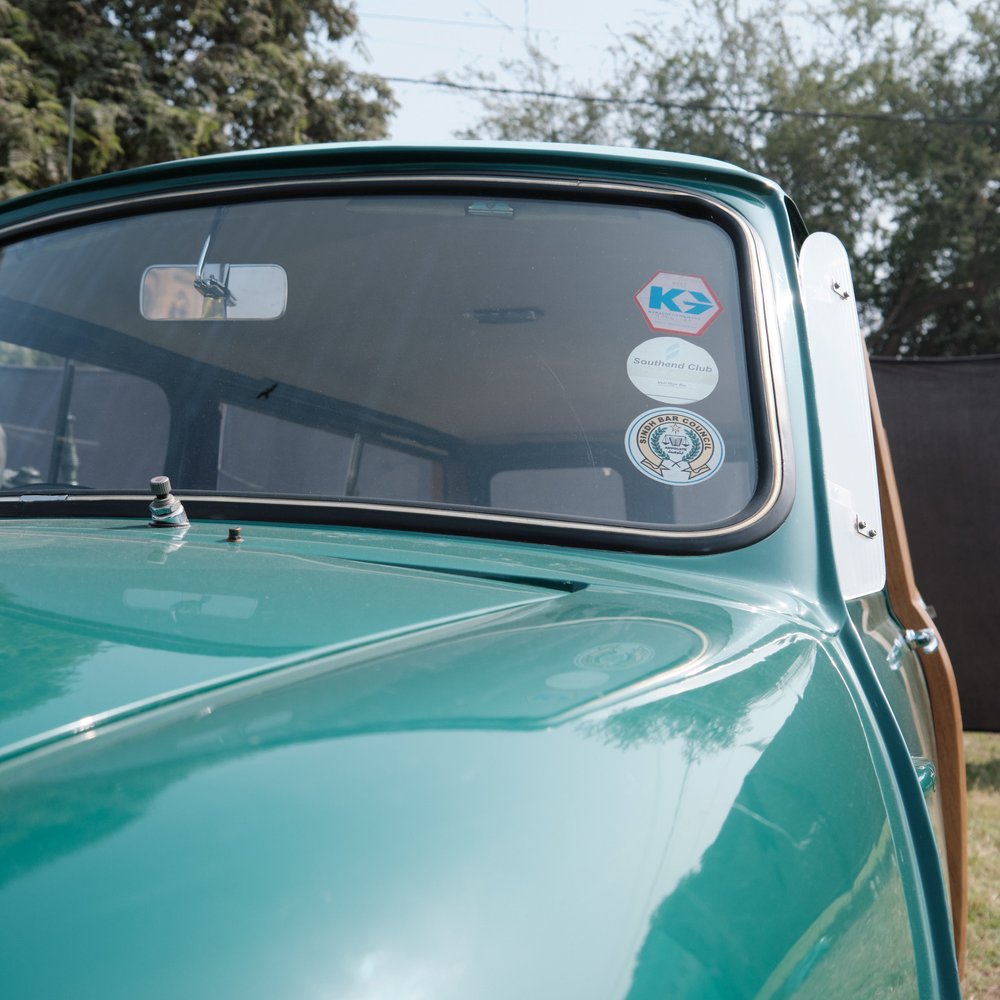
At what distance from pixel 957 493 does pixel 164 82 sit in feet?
48.6

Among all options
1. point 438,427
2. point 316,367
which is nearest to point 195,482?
point 316,367

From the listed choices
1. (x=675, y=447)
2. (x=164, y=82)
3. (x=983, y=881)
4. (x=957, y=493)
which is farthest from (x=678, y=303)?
(x=164, y=82)

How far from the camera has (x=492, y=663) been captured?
0.93 metres

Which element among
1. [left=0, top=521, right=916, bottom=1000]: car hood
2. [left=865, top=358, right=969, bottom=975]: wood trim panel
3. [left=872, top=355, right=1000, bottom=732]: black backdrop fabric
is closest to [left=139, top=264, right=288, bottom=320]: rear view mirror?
[left=0, top=521, right=916, bottom=1000]: car hood

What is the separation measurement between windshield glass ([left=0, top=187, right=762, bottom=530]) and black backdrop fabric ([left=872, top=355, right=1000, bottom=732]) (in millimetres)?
5401

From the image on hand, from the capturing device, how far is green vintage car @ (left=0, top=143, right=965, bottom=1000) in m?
0.63

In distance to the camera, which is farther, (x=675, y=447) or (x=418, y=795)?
(x=675, y=447)

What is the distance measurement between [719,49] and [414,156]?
2651 centimetres

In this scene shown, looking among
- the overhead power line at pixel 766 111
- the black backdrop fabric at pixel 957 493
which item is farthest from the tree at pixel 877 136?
the black backdrop fabric at pixel 957 493

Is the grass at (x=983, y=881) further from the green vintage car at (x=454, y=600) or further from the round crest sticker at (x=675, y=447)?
the round crest sticker at (x=675, y=447)

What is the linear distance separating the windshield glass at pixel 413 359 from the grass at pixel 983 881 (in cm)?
285

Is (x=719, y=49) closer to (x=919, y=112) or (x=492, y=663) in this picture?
(x=919, y=112)

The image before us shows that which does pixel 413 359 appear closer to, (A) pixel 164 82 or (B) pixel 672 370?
(B) pixel 672 370

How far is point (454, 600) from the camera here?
1.14 m
